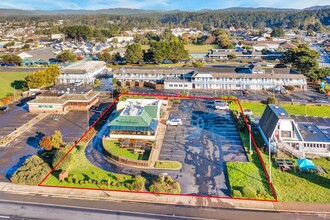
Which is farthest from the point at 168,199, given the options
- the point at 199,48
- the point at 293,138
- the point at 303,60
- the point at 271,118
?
the point at 199,48

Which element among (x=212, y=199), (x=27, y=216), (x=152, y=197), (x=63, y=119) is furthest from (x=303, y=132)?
(x=63, y=119)

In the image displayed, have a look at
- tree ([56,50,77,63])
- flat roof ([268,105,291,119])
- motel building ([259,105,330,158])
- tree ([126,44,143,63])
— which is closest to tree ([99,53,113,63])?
tree ([56,50,77,63])

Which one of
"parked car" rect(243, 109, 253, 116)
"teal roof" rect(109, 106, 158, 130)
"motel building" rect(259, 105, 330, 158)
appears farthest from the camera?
"parked car" rect(243, 109, 253, 116)

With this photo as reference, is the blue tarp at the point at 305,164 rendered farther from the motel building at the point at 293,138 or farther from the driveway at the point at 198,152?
the driveway at the point at 198,152

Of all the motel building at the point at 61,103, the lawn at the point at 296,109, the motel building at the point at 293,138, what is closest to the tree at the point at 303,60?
the lawn at the point at 296,109

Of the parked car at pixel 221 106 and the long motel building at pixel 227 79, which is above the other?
the long motel building at pixel 227 79

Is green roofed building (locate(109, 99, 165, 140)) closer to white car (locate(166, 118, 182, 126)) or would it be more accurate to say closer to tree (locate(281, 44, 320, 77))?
white car (locate(166, 118, 182, 126))
